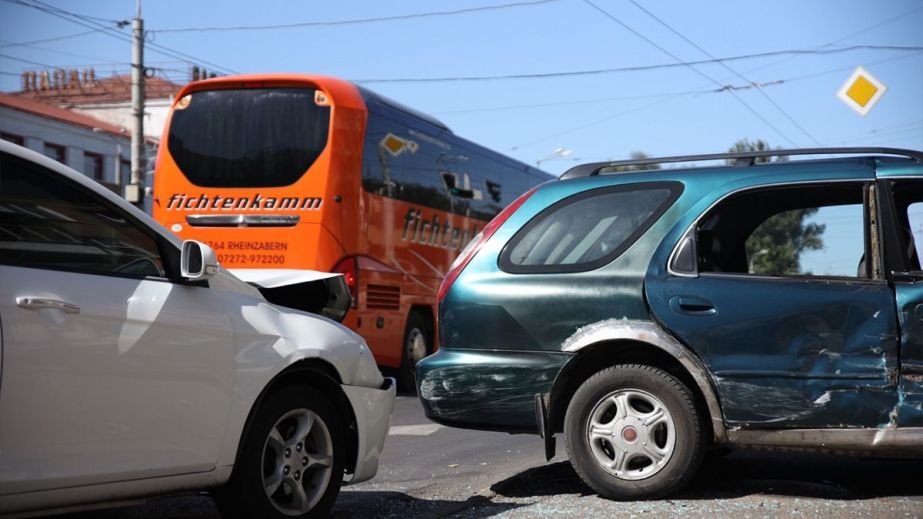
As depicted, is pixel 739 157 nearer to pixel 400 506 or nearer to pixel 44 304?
pixel 400 506

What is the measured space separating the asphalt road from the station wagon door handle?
3.13 feet

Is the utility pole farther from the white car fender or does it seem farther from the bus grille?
the white car fender

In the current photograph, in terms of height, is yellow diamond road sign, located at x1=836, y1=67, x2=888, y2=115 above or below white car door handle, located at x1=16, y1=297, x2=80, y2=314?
above

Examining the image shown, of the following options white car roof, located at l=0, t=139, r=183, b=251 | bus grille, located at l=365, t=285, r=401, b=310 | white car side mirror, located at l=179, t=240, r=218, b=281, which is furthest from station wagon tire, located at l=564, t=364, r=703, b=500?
bus grille, located at l=365, t=285, r=401, b=310

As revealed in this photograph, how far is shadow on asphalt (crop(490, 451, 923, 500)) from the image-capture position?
246 inches

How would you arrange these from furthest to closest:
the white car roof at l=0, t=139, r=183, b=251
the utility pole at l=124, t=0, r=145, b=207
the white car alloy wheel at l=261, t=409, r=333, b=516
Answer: the utility pole at l=124, t=0, r=145, b=207
the white car alloy wheel at l=261, t=409, r=333, b=516
the white car roof at l=0, t=139, r=183, b=251

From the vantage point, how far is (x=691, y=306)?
607 centimetres

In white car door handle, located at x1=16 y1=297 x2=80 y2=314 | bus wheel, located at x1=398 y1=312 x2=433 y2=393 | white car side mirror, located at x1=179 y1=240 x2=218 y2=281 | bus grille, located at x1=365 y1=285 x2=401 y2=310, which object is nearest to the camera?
white car door handle, located at x1=16 y1=297 x2=80 y2=314

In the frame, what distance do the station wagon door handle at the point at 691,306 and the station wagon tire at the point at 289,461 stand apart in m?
1.82

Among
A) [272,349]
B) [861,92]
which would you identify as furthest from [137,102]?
[272,349]

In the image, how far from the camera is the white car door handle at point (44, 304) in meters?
4.12

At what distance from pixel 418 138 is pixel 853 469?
10.5 m

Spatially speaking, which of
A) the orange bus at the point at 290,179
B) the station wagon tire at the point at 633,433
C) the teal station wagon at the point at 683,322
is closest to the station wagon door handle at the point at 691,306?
the teal station wagon at the point at 683,322

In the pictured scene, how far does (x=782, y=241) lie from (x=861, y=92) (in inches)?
524
